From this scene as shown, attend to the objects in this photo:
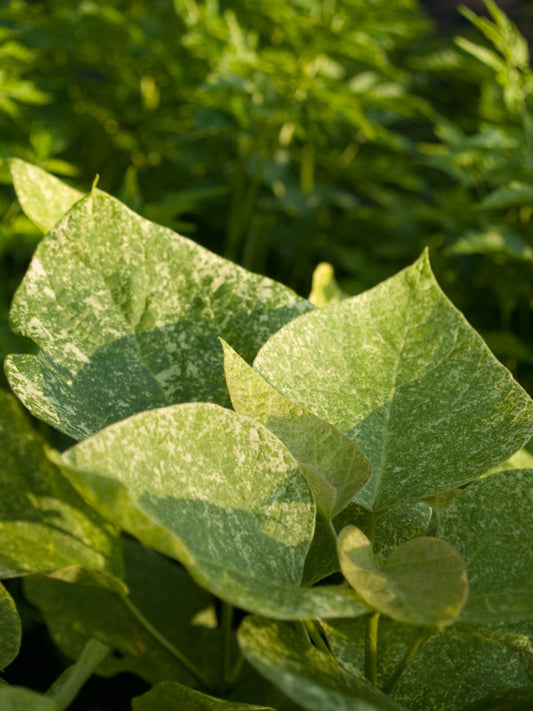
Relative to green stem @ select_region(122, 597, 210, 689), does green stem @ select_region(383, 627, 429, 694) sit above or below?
above

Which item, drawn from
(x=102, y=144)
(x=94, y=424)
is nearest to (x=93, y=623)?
(x=94, y=424)

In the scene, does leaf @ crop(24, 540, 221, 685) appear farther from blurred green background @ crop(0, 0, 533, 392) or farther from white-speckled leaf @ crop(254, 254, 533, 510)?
blurred green background @ crop(0, 0, 533, 392)

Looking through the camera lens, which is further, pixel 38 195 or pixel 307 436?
pixel 38 195

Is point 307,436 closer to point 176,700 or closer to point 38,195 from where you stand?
point 176,700

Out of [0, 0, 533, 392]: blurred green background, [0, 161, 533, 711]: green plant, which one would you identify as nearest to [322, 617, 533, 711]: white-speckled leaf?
[0, 161, 533, 711]: green plant

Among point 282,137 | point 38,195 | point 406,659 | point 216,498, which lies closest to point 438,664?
point 406,659

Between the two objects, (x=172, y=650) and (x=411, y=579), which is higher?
(x=411, y=579)

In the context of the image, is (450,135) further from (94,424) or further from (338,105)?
(94,424)
